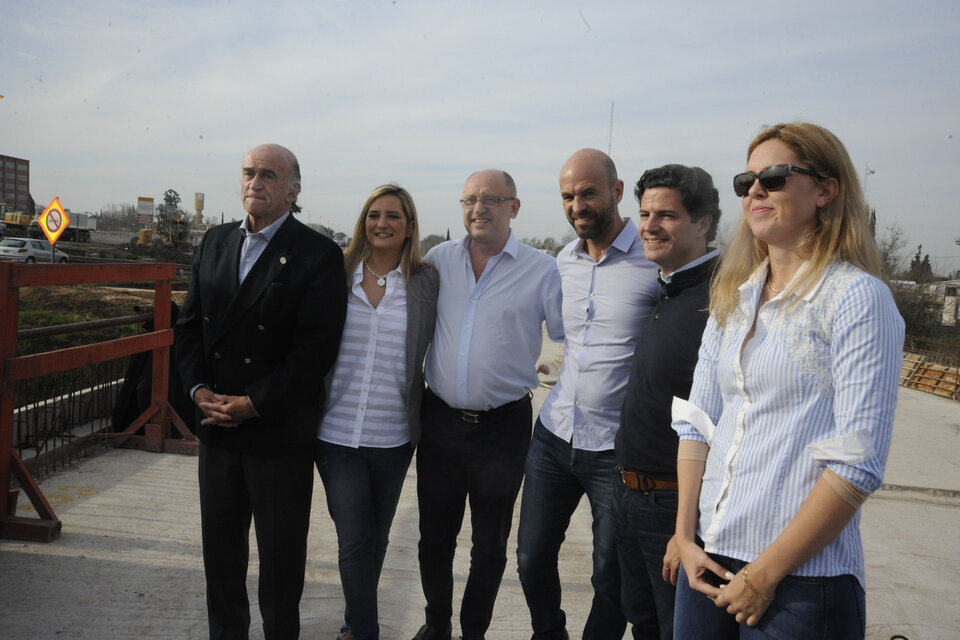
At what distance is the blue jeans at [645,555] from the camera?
97.0 inches

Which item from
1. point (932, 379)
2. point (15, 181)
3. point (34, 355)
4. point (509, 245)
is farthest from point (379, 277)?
point (15, 181)

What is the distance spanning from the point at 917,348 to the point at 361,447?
30562 millimetres

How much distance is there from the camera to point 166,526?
4.56m

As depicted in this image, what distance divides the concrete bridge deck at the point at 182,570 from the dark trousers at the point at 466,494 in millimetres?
320

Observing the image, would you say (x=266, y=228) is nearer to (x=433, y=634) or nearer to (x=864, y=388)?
(x=433, y=634)

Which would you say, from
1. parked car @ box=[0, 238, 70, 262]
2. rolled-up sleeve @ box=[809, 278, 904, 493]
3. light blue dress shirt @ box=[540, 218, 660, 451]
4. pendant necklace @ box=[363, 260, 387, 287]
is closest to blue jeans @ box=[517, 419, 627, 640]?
light blue dress shirt @ box=[540, 218, 660, 451]

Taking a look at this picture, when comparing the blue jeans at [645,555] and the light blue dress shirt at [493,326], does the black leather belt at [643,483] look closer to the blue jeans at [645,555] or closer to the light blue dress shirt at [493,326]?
the blue jeans at [645,555]

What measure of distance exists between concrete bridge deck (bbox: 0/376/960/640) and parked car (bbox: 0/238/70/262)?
3060 cm

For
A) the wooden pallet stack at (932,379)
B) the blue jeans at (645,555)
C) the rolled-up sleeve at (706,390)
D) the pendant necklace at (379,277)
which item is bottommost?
the wooden pallet stack at (932,379)

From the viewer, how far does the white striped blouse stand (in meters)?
3.08

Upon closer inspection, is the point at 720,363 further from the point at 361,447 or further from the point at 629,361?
the point at 361,447

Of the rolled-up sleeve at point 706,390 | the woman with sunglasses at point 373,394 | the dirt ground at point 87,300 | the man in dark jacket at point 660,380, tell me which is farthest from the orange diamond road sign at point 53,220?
the rolled-up sleeve at point 706,390

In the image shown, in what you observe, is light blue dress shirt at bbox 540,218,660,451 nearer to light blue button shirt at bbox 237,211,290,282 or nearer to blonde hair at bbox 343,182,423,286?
blonde hair at bbox 343,182,423,286

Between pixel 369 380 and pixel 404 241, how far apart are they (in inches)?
28.0
